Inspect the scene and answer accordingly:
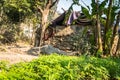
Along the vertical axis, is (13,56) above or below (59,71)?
below

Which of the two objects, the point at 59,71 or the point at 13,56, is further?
the point at 13,56

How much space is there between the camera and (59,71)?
462cm

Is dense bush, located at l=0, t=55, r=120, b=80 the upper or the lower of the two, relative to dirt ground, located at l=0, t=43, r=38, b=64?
upper

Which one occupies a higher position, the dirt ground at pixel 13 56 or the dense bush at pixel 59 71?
the dense bush at pixel 59 71

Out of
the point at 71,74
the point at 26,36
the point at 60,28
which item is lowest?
the point at 26,36

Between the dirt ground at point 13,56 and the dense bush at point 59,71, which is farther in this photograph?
the dirt ground at point 13,56

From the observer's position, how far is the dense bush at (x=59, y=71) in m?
4.20

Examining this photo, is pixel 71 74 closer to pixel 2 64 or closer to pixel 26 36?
pixel 2 64

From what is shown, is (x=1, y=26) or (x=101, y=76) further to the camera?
(x=1, y=26)

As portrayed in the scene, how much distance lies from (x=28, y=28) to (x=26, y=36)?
2.73 ft

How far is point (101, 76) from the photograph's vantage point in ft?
17.5

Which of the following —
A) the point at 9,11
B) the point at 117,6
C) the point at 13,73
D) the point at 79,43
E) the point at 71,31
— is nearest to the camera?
the point at 13,73

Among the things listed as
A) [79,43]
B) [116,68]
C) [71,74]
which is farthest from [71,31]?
[71,74]

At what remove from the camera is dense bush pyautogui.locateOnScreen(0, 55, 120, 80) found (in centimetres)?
420
